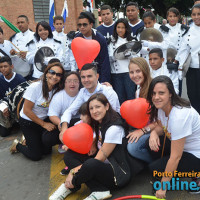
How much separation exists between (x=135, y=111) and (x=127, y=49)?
164cm

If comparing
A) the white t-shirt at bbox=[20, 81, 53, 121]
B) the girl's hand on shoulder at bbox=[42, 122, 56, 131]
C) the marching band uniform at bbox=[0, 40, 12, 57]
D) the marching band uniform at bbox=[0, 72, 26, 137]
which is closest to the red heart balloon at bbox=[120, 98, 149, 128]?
the girl's hand on shoulder at bbox=[42, 122, 56, 131]

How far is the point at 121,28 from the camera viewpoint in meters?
3.97

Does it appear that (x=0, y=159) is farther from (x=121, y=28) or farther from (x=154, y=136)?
(x=121, y=28)

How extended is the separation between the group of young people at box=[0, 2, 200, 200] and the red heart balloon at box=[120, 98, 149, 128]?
3.5 inches

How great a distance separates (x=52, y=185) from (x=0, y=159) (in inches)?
47.7

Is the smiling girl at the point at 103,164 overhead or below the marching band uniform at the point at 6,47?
below

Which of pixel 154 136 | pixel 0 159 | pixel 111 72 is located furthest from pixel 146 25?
pixel 0 159

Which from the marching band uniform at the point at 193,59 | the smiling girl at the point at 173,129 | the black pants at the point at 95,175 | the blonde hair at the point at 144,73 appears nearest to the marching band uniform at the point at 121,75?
the marching band uniform at the point at 193,59

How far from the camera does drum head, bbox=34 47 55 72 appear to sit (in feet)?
14.1

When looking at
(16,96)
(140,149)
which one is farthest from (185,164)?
(16,96)

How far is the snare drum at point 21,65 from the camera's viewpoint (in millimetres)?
4933

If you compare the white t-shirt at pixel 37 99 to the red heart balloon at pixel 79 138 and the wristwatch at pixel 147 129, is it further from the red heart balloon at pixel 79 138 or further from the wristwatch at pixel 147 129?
the wristwatch at pixel 147 129

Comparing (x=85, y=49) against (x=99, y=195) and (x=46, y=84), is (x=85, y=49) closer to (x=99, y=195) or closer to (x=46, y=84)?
(x=46, y=84)

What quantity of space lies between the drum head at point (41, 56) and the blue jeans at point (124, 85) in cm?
122
